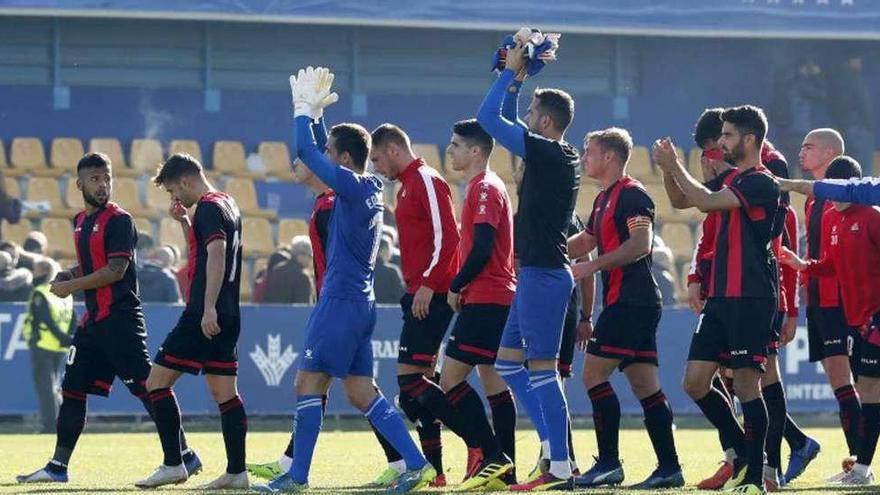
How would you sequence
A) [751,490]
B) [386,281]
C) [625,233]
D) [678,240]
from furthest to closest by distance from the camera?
[678,240] < [386,281] < [625,233] < [751,490]

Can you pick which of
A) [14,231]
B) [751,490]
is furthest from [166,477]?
[14,231]

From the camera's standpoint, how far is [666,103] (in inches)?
1110

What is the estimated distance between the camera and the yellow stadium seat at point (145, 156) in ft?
83.7

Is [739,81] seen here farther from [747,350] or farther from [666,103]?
[747,350]

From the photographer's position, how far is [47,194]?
82.4 feet

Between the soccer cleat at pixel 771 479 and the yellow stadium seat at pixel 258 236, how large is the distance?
14.8 m

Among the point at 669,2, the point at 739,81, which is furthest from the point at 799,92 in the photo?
the point at 669,2

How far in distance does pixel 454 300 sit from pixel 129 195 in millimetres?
15246

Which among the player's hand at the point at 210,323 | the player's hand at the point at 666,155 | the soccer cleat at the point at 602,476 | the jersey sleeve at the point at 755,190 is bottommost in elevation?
the soccer cleat at the point at 602,476

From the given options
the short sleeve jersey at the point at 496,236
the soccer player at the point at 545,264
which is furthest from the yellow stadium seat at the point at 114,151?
the soccer player at the point at 545,264

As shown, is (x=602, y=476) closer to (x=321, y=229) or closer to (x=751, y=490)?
(x=751, y=490)

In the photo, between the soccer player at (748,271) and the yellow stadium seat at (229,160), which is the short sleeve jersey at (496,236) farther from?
the yellow stadium seat at (229,160)

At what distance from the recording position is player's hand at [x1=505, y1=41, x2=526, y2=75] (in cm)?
1003

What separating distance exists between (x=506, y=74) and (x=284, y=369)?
9.60 metres
